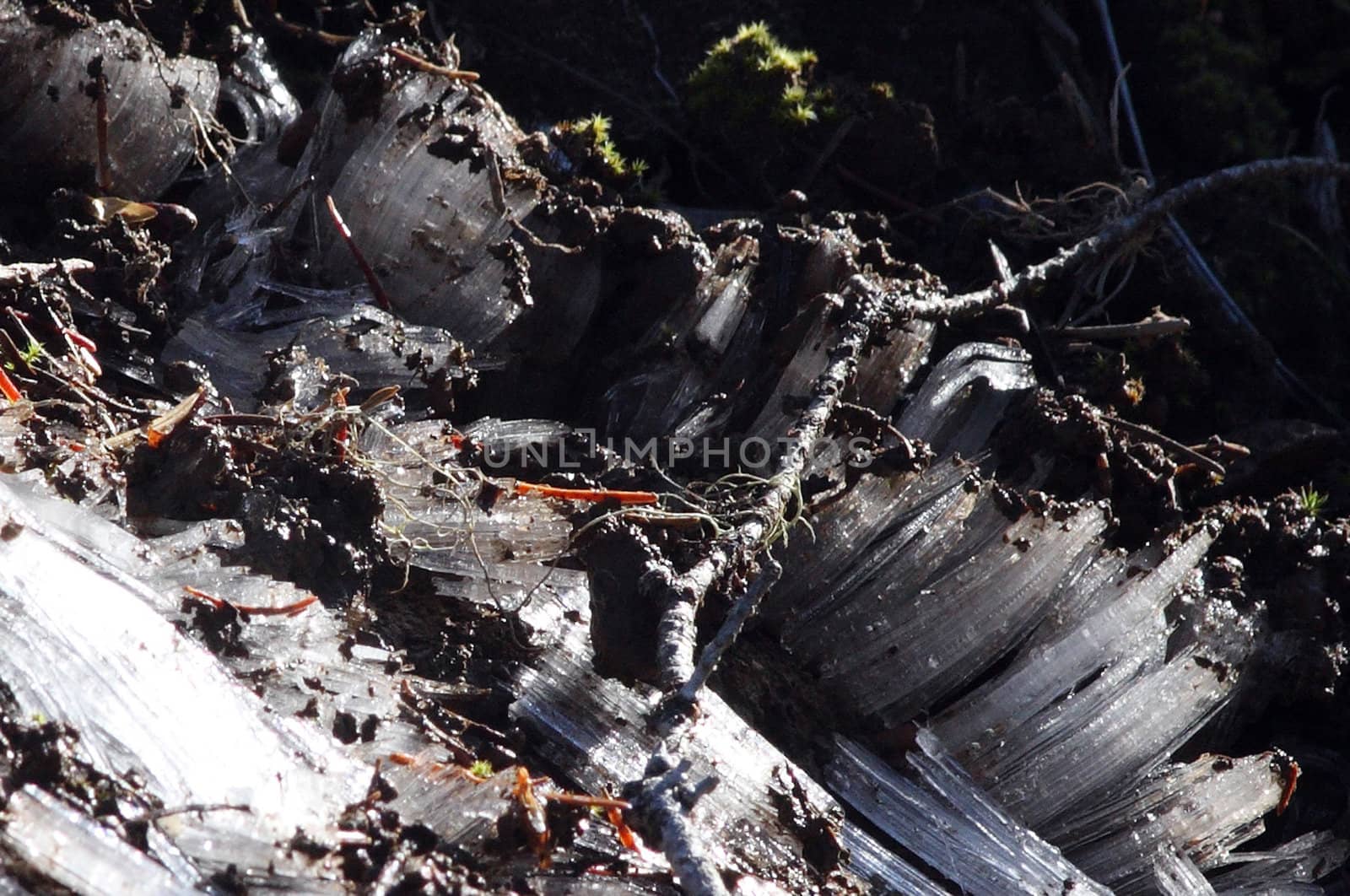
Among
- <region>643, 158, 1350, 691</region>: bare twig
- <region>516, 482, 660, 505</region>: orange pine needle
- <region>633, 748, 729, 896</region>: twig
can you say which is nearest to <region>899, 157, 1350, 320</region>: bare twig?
<region>643, 158, 1350, 691</region>: bare twig

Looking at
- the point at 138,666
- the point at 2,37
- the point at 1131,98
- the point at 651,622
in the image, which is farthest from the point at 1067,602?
the point at 2,37

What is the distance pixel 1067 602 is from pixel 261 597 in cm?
182

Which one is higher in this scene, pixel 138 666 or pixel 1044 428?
pixel 1044 428

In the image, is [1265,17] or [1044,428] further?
[1265,17]

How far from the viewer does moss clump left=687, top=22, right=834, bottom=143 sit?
369cm

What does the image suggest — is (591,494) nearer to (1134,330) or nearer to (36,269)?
(36,269)

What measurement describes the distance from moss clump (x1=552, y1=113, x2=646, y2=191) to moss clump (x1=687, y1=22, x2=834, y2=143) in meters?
0.33

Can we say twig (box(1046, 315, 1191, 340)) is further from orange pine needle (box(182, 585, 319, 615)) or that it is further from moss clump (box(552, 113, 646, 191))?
orange pine needle (box(182, 585, 319, 615))

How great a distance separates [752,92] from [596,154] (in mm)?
609

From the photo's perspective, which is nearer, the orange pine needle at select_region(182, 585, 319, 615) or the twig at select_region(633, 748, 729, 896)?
the twig at select_region(633, 748, 729, 896)

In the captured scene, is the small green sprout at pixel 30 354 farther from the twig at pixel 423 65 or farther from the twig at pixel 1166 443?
the twig at pixel 1166 443

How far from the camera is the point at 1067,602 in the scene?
2.78 metres

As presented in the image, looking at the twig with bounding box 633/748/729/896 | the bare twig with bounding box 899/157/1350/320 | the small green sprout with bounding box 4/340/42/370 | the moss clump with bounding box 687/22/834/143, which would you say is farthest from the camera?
the moss clump with bounding box 687/22/834/143

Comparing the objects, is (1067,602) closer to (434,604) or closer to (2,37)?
(434,604)
